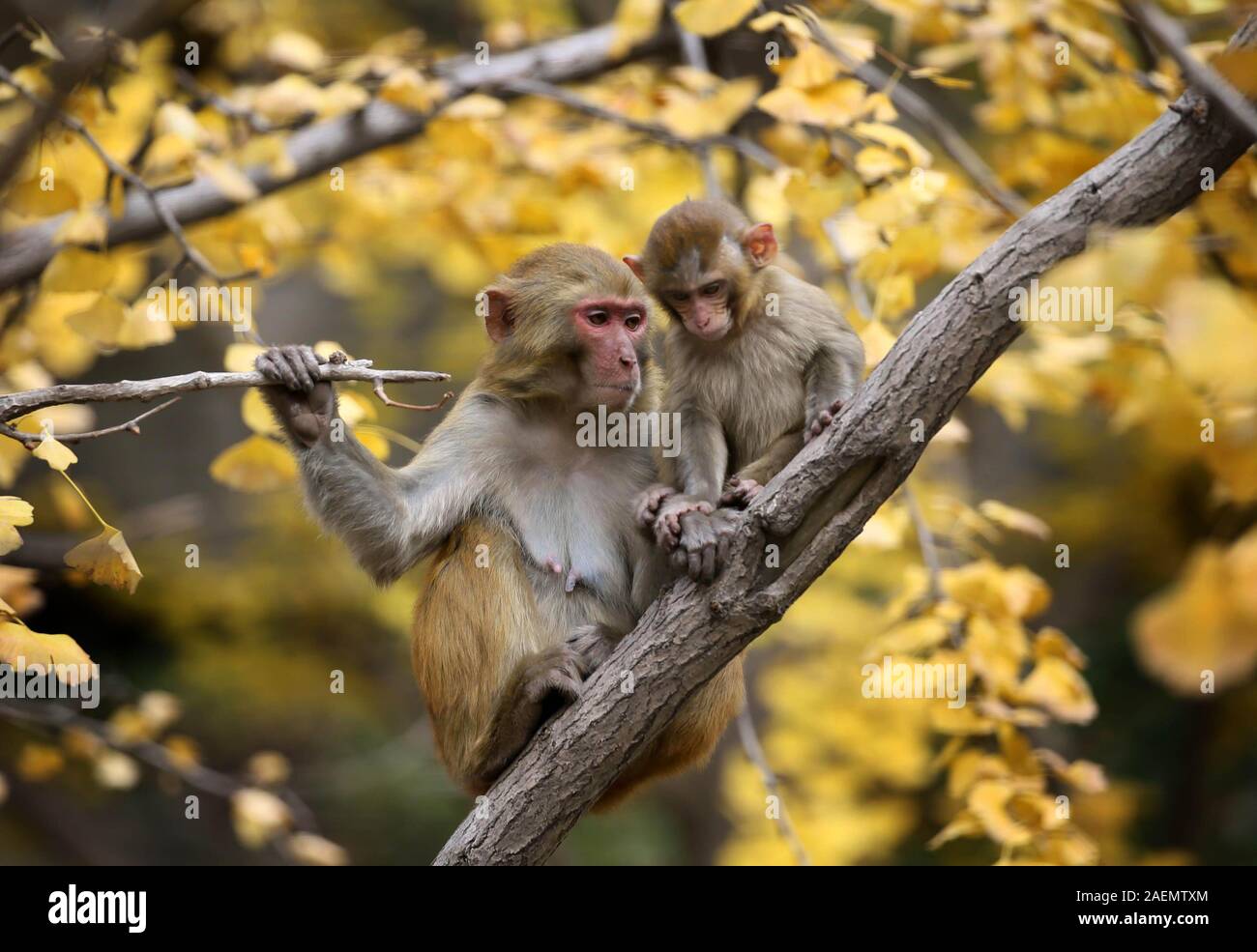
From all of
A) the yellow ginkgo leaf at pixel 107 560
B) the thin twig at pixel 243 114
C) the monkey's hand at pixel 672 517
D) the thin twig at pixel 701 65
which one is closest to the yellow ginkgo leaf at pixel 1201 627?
the monkey's hand at pixel 672 517

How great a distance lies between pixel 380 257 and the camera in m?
10.9

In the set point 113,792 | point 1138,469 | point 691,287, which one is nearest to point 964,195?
point 691,287

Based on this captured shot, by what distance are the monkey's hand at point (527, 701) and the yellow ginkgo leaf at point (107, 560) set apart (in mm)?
1426

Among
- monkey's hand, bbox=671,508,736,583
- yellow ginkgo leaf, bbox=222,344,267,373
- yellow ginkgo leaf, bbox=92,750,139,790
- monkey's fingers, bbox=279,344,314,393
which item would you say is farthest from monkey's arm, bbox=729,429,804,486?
yellow ginkgo leaf, bbox=92,750,139,790

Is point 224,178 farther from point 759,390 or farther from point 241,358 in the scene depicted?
point 759,390

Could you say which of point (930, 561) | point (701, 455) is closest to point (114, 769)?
point (701, 455)

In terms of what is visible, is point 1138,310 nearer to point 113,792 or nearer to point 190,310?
point 190,310

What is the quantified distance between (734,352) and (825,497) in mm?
1121

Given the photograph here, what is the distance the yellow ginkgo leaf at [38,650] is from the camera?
3422 mm

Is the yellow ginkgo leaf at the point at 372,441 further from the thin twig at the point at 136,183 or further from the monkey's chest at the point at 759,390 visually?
the monkey's chest at the point at 759,390

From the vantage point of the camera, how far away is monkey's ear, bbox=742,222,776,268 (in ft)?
16.2

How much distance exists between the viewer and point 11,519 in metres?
3.52

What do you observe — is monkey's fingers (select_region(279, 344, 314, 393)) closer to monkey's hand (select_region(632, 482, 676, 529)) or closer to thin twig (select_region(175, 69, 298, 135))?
monkey's hand (select_region(632, 482, 676, 529))

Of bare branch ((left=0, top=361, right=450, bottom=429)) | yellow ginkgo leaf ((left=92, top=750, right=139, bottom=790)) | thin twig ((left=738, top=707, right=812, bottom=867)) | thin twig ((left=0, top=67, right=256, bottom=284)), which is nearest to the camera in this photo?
bare branch ((left=0, top=361, right=450, bottom=429))
